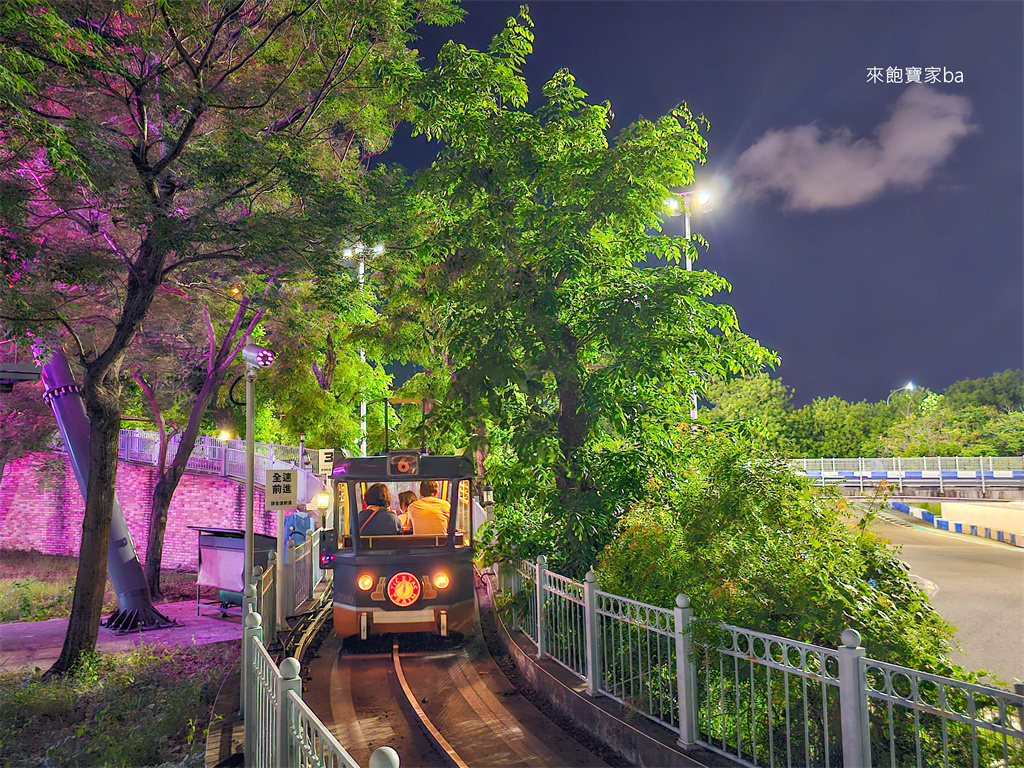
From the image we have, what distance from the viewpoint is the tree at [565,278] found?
8297 millimetres

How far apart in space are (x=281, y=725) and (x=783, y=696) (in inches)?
148

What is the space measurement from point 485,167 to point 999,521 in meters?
23.2

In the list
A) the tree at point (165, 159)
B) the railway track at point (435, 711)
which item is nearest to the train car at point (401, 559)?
the railway track at point (435, 711)

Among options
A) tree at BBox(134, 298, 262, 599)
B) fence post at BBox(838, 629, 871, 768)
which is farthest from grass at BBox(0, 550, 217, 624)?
fence post at BBox(838, 629, 871, 768)

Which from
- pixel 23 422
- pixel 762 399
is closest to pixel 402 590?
pixel 23 422

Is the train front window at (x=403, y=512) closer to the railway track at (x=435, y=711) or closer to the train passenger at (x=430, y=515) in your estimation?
the train passenger at (x=430, y=515)

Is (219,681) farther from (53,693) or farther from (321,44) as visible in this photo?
(321,44)

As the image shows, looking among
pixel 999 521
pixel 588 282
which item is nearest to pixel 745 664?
pixel 588 282

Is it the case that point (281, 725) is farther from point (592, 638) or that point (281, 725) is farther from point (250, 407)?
point (250, 407)

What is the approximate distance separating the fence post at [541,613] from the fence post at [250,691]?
138 inches

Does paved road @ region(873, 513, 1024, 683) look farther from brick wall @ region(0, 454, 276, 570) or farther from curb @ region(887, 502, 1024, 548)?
brick wall @ region(0, 454, 276, 570)

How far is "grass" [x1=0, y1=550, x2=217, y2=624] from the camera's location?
682 inches

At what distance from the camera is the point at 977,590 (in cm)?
1400

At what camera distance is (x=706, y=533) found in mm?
6426
